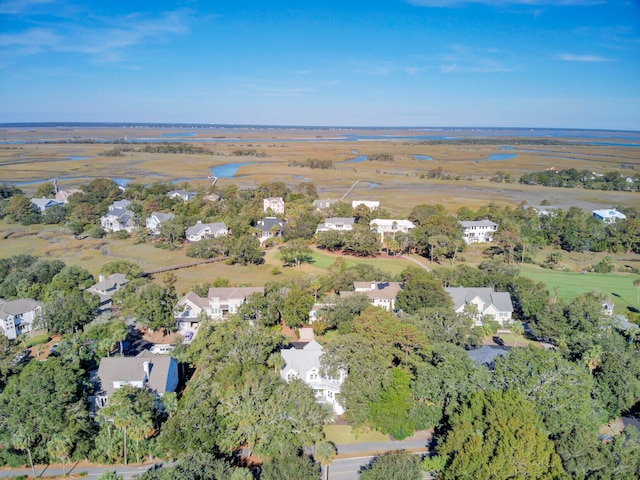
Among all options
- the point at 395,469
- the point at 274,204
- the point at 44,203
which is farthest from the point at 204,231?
the point at 395,469

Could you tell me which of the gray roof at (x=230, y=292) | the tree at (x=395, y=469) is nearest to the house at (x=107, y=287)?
the gray roof at (x=230, y=292)

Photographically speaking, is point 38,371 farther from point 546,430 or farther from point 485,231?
point 485,231

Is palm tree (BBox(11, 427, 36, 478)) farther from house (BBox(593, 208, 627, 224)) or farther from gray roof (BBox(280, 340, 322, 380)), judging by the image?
house (BBox(593, 208, 627, 224))

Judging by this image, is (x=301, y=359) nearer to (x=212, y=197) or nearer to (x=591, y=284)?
(x=591, y=284)

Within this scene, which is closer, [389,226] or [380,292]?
[380,292]

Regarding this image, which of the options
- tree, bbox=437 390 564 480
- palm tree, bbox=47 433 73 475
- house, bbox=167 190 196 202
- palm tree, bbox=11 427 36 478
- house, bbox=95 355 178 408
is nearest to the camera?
tree, bbox=437 390 564 480

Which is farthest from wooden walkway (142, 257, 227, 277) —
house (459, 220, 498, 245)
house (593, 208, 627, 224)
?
house (593, 208, 627, 224)
